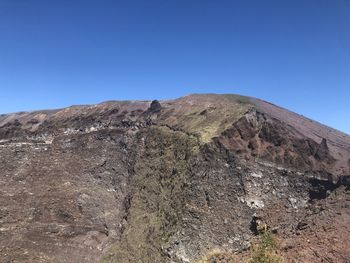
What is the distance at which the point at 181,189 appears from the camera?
4562cm

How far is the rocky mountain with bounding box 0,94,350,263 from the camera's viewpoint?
128ft

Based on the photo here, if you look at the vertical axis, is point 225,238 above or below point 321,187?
below

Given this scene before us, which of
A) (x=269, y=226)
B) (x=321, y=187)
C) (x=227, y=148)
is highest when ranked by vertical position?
(x=227, y=148)

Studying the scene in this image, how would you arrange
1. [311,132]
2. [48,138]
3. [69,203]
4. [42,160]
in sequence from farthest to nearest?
[48,138] → [311,132] → [42,160] → [69,203]

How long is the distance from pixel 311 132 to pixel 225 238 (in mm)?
22096

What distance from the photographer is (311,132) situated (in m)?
56.6

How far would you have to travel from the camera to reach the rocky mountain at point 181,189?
39.0 metres

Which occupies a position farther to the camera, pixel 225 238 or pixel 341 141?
pixel 341 141

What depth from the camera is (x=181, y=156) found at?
164ft

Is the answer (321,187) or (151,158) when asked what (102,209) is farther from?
(321,187)

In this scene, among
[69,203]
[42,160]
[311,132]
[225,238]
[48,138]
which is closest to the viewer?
[225,238]

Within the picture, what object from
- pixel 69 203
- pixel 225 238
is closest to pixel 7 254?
pixel 69 203

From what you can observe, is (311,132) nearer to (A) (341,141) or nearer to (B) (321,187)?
(A) (341,141)

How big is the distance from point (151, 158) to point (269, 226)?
56.4 ft
